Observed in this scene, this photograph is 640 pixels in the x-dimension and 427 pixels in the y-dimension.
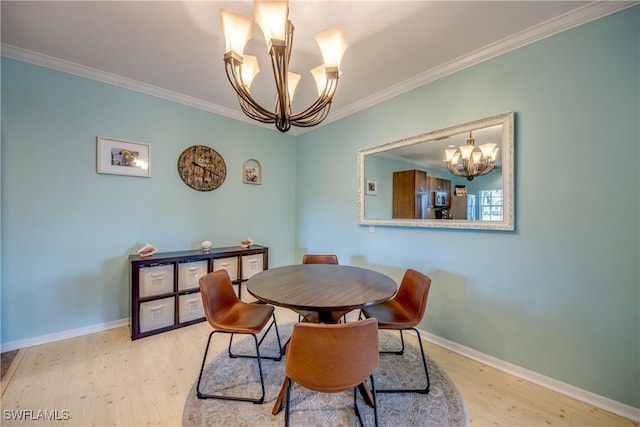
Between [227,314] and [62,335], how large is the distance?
1.85m

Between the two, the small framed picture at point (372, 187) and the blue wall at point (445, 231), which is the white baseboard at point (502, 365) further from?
the small framed picture at point (372, 187)

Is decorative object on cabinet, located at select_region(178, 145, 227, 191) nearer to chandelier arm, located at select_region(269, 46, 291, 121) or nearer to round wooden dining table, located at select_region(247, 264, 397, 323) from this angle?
round wooden dining table, located at select_region(247, 264, 397, 323)

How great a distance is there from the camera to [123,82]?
8.59ft

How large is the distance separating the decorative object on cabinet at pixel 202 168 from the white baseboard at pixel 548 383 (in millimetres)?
3146

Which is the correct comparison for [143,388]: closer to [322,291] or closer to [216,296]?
[216,296]

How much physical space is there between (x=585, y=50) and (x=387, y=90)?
153cm

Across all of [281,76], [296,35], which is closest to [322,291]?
[281,76]

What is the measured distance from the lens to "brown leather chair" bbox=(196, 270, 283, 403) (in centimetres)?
164

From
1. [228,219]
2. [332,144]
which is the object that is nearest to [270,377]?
[228,219]

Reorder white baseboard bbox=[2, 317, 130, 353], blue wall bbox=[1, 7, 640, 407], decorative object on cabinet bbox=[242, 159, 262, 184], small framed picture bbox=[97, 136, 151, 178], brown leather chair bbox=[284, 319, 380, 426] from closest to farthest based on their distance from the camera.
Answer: brown leather chair bbox=[284, 319, 380, 426] → blue wall bbox=[1, 7, 640, 407] → white baseboard bbox=[2, 317, 130, 353] → small framed picture bbox=[97, 136, 151, 178] → decorative object on cabinet bbox=[242, 159, 262, 184]

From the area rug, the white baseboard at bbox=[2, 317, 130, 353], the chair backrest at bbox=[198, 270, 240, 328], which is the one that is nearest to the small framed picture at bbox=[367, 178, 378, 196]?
the area rug

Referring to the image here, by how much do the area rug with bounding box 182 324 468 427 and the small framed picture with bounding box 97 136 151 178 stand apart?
84.9 inches

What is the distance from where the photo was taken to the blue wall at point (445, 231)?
1591 mm

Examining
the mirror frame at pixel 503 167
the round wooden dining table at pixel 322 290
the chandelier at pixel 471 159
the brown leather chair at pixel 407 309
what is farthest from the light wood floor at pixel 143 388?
the chandelier at pixel 471 159
